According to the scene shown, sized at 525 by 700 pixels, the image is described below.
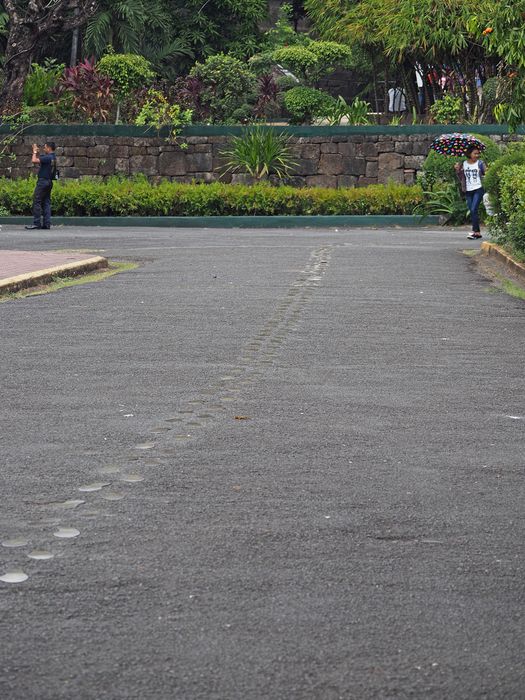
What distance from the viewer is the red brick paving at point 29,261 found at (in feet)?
51.5

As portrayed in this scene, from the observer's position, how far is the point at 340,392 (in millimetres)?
8336

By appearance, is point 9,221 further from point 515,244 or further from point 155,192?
point 515,244

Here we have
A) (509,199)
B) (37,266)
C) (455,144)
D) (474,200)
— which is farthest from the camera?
(455,144)

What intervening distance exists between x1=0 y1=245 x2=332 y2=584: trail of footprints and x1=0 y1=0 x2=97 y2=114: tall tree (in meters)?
25.4

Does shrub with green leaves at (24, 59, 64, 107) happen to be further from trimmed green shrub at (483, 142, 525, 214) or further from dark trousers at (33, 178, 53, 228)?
trimmed green shrub at (483, 142, 525, 214)

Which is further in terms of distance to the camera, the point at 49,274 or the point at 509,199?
the point at 509,199

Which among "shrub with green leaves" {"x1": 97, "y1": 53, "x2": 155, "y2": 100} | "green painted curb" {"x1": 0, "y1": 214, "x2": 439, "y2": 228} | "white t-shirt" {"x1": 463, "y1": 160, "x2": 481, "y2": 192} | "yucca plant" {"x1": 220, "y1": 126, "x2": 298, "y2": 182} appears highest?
"shrub with green leaves" {"x1": 97, "y1": 53, "x2": 155, "y2": 100}

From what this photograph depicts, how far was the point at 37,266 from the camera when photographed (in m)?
16.4

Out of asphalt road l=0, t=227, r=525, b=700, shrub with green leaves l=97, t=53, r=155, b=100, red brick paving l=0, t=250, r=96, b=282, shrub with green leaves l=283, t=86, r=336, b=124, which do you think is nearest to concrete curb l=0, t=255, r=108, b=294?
red brick paving l=0, t=250, r=96, b=282

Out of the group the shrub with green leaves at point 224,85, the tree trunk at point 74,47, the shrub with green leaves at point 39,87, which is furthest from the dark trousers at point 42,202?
the tree trunk at point 74,47

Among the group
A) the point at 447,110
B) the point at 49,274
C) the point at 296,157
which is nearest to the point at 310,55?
the point at 296,157

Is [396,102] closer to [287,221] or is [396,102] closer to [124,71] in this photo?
[124,71]

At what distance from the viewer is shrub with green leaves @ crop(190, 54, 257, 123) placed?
34469 millimetres

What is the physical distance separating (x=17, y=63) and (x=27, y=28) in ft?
3.19
